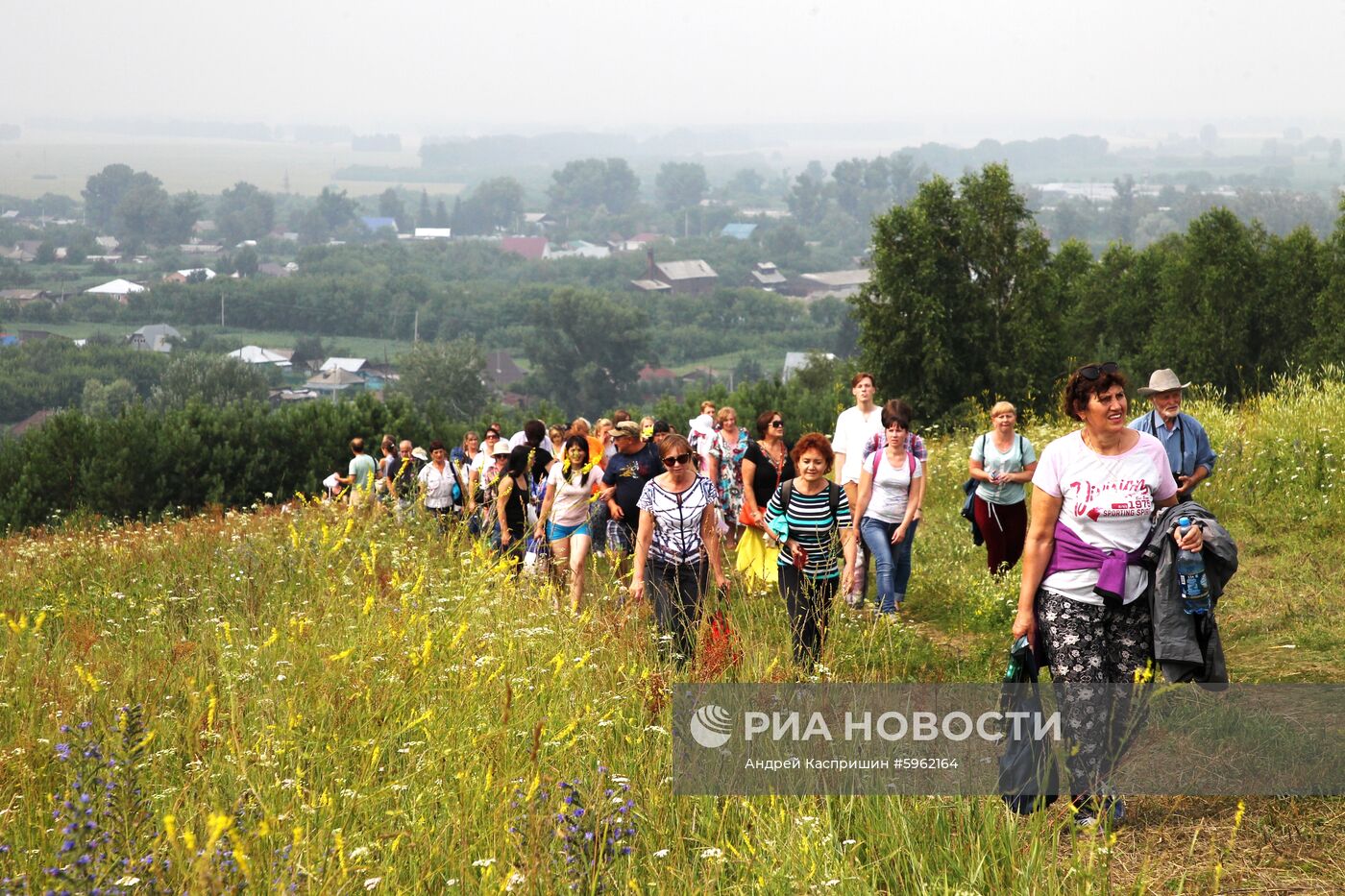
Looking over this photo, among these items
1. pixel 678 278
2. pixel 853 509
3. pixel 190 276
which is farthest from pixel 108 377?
pixel 853 509

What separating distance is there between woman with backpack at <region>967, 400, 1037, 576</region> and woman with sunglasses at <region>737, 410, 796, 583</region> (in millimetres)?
1258

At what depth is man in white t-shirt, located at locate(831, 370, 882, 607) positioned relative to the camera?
29.2ft

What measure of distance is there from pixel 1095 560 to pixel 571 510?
4902 millimetres

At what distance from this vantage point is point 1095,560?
15.5ft

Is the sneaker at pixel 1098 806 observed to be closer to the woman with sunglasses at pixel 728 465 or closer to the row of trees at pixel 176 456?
the woman with sunglasses at pixel 728 465

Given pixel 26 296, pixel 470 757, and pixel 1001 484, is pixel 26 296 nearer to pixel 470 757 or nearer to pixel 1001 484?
pixel 1001 484

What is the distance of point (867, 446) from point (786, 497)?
6.26 ft

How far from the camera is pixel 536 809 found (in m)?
4.22

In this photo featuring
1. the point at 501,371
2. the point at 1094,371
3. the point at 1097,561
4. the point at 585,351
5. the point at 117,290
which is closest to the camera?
the point at 1097,561

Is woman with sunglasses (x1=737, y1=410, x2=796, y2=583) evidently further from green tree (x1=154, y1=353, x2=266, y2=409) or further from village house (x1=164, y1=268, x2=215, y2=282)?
village house (x1=164, y1=268, x2=215, y2=282)

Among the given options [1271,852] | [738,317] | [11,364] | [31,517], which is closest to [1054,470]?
[1271,852]

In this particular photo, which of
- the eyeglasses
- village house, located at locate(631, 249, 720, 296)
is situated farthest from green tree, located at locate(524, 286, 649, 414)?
the eyeglasses

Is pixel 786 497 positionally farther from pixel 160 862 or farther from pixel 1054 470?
pixel 160 862

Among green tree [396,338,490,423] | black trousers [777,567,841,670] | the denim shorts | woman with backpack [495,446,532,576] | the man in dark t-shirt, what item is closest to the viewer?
black trousers [777,567,841,670]
